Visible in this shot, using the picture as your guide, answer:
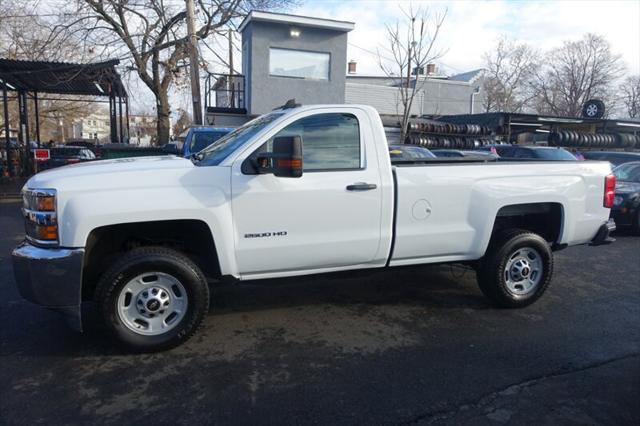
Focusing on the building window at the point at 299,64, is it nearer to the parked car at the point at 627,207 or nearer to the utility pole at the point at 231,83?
the utility pole at the point at 231,83

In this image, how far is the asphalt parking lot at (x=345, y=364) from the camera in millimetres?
3039

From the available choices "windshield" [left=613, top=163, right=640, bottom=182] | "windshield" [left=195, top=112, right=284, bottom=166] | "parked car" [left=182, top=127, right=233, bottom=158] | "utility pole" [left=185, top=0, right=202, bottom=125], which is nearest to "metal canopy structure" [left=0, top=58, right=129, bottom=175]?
"utility pole" [left=185, top=0, right=202, bottom=125]

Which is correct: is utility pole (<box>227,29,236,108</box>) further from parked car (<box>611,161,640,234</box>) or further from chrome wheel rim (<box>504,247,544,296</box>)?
chrome wheel rim (<box>504,247,544,296</box>)

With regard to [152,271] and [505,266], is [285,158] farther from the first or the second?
[505,266]

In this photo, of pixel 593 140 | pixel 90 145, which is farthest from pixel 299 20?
pixel 90 145

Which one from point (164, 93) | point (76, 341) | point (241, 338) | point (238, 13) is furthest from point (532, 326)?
point (164, 93)

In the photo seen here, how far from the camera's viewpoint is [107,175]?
363 centimetres

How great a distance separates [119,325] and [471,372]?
2.72 m

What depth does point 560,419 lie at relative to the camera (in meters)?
2.99

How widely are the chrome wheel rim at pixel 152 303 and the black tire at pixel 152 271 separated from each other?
36 mm

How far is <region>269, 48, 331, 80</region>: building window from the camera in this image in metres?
18.8

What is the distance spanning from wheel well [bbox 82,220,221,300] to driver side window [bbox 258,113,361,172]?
3.17ft

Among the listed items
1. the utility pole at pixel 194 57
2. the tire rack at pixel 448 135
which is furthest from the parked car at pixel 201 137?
the tire rack at pixel 448 135

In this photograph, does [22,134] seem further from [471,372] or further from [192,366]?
[471,372]
